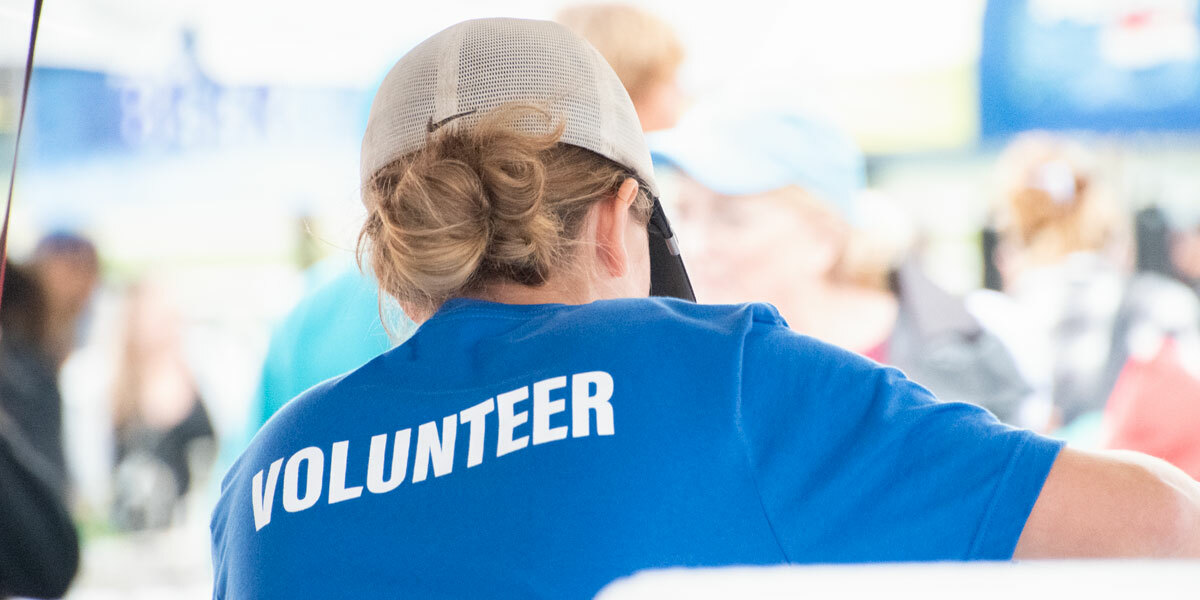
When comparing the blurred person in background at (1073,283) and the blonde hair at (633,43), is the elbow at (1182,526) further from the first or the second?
the blurred person in background at (1073,283)

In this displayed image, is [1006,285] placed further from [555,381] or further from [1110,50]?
[555,381]

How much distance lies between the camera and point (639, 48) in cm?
181

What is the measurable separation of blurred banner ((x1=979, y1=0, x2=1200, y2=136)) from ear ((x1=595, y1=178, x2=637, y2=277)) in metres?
2.12

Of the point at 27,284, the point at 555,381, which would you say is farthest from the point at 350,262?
the point at 27,284

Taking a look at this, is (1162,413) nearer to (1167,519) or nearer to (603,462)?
(1167,519)

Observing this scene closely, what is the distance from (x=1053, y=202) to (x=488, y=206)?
247 centimetres

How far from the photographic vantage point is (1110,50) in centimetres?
279

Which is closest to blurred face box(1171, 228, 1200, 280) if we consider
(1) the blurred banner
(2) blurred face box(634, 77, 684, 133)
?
(1) the blurred banner

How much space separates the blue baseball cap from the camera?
6.46 feet

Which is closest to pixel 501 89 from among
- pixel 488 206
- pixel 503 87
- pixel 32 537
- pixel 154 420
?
pixel 503 87

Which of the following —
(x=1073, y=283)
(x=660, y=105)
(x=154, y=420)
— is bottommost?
(x=154, y=420)

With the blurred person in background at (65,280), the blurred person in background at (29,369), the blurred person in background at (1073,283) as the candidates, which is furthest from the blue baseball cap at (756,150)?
the blurred person in background at (65,280)

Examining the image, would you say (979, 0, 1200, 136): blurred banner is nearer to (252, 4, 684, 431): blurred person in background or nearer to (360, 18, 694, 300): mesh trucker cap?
(252, 4, 684, 431): blurred person in background

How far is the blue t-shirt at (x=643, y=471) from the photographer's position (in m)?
0.70
